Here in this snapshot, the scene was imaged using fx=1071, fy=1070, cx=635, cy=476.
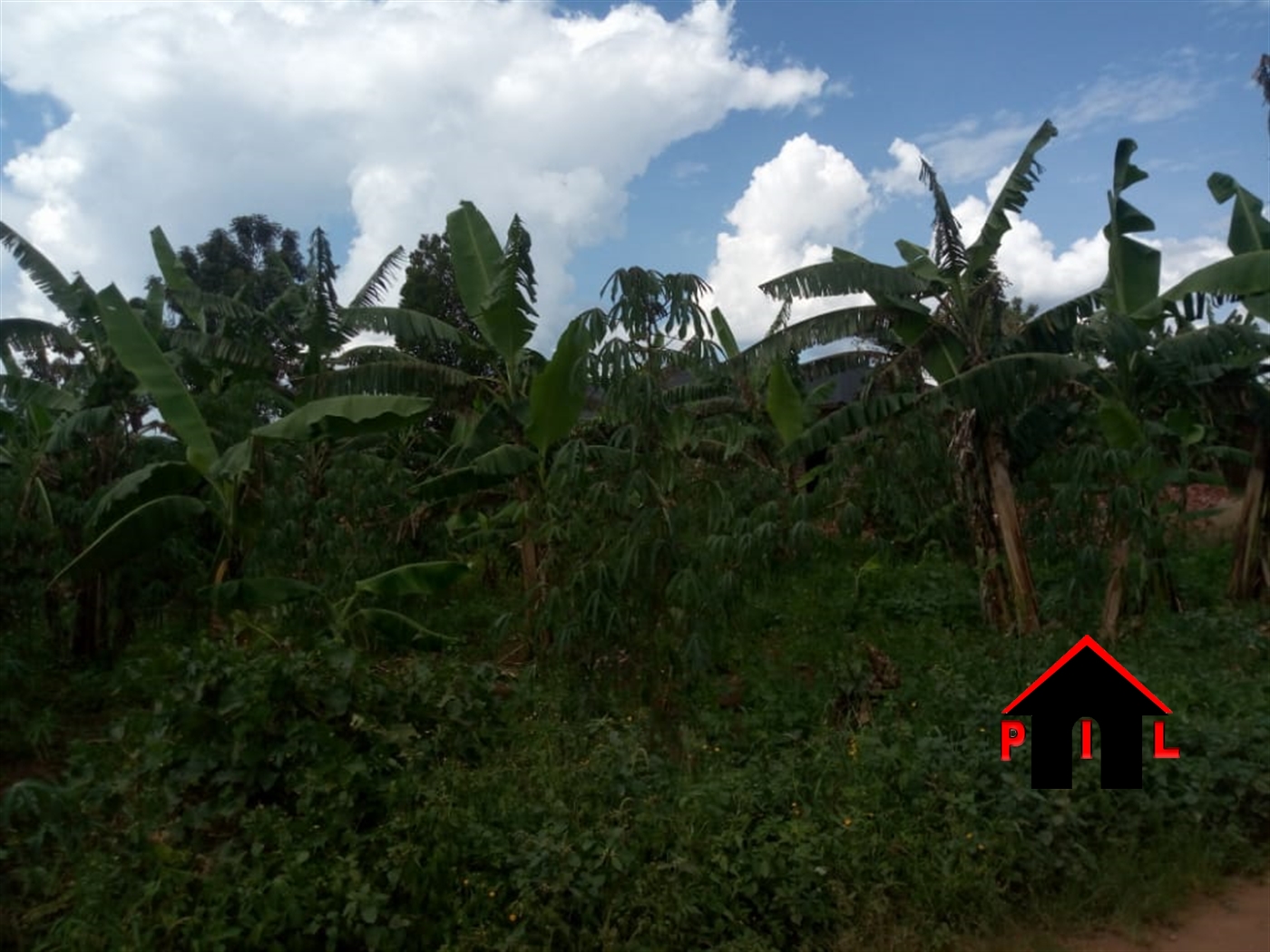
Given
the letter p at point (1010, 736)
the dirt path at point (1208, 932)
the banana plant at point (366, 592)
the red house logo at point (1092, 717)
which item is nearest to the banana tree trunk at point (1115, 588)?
the letter p at point (1010, 736)

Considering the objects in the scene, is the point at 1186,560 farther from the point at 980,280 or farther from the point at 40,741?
the point at 40,741

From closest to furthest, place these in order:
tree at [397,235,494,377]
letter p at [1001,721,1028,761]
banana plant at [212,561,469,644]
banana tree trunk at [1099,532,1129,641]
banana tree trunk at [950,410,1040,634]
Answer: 1. letter p at [1001,721,1028,761]
2. banana plant at [212,561,469,644]
3. banana tree trunk at [1099,532,1129,641]
4. banana tree trunk at [950,410,1040,634]
5. tree at [397,235,494,377]

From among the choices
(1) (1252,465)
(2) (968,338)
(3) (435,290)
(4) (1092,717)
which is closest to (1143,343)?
(2) (968,338)

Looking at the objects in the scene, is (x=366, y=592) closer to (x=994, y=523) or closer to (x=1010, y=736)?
(x=1010, y=736)

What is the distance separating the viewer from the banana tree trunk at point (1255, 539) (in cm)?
1096

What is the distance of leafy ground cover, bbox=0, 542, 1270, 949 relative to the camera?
401 centimetres

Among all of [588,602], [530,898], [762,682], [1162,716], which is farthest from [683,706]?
[1162,716]

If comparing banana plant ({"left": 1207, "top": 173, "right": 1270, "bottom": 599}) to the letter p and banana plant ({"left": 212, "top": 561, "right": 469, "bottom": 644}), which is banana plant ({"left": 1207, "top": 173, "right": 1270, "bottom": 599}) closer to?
the letter p

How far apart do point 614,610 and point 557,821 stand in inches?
45.9

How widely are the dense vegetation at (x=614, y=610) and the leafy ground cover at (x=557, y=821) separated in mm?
20

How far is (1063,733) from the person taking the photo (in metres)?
4.90

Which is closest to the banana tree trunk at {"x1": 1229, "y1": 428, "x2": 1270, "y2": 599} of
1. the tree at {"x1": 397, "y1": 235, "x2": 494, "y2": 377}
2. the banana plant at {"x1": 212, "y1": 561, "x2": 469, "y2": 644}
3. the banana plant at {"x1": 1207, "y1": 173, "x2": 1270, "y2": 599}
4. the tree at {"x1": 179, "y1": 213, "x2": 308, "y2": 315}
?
the banana plant at {"x1": 1207, "y1": 173, "x2": 1270, "y2": 599}

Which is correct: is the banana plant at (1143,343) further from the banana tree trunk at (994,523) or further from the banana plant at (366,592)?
the banana plant at (366,592)

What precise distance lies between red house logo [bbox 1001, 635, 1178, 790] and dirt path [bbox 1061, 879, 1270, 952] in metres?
0.59
